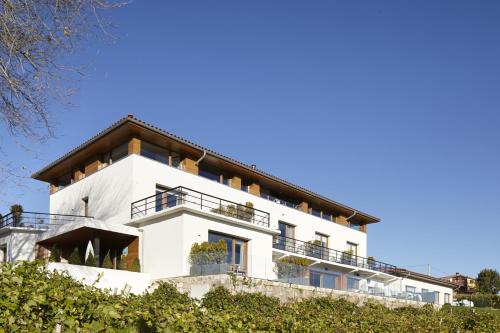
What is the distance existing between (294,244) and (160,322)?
28.1m

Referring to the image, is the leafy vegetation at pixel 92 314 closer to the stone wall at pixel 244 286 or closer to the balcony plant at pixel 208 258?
the stone wall at pixel 244 286

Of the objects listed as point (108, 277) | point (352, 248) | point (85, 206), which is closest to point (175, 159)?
point (85, 206)

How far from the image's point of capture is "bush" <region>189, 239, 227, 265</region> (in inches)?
872

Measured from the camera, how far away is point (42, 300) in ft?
14.2

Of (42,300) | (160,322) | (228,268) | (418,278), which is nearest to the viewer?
(42,300)

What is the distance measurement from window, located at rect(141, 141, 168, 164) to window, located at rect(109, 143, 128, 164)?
0.94 metres

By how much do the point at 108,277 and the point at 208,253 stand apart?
417 cm

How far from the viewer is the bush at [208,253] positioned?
2214cm

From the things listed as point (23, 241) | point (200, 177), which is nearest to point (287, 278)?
point (200, 177)

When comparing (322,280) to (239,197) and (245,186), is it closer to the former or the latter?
(239,197)

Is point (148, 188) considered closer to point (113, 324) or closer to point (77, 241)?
point (77, 241)

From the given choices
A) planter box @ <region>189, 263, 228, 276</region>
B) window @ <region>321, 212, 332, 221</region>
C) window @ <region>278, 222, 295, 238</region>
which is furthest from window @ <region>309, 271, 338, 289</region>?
planter box @ <region>189, 263, 228, 276</region>

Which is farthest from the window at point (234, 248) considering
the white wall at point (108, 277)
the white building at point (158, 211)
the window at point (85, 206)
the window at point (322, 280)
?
the window at point (85, 206)

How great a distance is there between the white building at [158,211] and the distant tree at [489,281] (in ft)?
131
